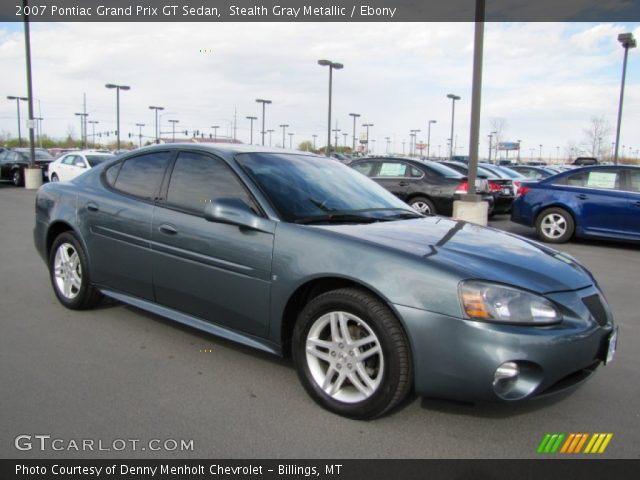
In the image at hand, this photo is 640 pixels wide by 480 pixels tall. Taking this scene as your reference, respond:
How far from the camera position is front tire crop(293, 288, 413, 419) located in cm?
283

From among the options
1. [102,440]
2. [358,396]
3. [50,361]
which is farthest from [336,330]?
[50,361]

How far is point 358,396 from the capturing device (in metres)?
3.03

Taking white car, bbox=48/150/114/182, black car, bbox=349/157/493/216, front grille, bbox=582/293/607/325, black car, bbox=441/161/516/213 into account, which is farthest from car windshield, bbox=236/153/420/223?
white car, bbox=48/150/114/182

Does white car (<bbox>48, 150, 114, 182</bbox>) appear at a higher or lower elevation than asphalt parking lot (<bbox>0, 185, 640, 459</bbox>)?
higher

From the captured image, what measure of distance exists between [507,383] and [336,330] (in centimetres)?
93

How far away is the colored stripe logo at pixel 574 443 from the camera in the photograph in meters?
2.80

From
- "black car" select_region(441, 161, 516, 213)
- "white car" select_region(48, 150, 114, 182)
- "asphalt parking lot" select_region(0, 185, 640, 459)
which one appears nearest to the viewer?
"asphalt parking lot" select_region(0, 185, 640, 459)

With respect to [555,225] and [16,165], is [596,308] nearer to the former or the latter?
[555,225]

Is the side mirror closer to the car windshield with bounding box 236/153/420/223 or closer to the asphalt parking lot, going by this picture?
the car windshield with bounding box 236/153/420/223

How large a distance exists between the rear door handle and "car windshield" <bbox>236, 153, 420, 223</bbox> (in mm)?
664

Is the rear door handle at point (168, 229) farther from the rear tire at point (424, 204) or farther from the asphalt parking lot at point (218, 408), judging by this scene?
the rear tire at point (424, 204)

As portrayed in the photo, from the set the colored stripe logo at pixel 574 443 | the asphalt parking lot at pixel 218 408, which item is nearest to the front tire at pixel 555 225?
the asphalt parking lot at pixel 218 408

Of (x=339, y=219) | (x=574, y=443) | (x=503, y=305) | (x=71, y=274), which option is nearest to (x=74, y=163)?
(x=71, y=274)
